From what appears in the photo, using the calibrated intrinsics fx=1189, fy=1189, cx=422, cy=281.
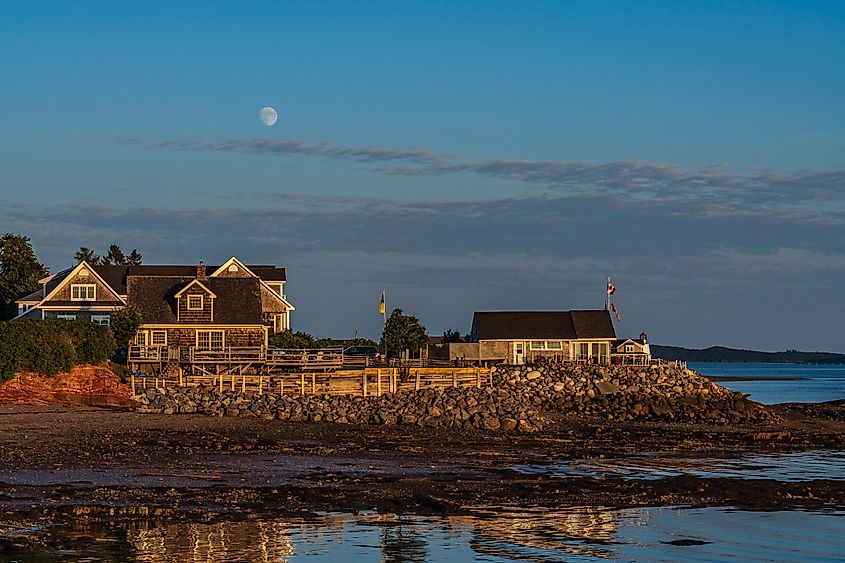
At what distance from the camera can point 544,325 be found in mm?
96000

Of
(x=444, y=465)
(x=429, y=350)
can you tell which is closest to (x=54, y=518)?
(x=444, y=465)

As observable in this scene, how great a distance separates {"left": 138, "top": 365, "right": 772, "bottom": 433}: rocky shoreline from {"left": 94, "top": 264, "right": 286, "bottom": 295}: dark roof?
80.2ft

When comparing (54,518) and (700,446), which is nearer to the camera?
(54,518)

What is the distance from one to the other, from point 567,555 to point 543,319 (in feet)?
253

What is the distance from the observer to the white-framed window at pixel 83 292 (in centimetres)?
7838

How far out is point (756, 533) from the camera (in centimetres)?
2241

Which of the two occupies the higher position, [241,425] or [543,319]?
[543,319]

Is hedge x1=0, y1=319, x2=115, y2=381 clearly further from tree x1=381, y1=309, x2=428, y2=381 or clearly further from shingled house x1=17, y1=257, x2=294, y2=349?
tree x1=381, y1=309, x2=428, y2=381

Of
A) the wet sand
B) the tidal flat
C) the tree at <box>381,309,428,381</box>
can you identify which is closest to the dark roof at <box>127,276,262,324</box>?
the tree at <box>381,309,428,381</box>

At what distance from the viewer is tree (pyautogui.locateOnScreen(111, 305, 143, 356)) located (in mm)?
72125

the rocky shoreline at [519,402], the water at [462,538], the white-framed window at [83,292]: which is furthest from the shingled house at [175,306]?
the water at [462,538]

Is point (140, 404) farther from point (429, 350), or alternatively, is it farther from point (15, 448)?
point (429, 350)

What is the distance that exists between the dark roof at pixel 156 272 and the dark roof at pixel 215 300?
559cm

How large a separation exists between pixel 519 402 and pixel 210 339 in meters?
23.7
